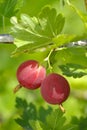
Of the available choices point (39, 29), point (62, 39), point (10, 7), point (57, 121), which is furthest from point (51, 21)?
point (57, 121)

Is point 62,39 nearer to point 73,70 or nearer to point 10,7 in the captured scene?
point 73,70

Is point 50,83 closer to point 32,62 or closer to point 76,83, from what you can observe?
point 32,62

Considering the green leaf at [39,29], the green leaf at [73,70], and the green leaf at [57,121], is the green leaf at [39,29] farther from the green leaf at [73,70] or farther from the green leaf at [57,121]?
the green leaf at [57,121]

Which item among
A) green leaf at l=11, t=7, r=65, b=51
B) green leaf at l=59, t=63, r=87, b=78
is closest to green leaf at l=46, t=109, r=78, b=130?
green leaf at l=59, t=63, r=87, b=78

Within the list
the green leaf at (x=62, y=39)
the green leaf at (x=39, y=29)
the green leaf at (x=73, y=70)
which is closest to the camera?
the green leaf at (x=62, y=39)

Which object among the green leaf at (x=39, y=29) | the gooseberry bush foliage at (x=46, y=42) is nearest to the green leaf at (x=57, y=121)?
the gooseberry bush foliage at (x=46, y=42)

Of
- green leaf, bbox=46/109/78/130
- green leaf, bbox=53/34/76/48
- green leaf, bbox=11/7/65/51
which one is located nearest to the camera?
green leaf, bbox=53/34/76/48

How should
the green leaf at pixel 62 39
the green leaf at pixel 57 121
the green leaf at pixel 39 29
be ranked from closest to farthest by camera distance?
the green leaf at pixel 62 39 < the green leaf at pixel 39 29 < the green leaf at pixel 57 121

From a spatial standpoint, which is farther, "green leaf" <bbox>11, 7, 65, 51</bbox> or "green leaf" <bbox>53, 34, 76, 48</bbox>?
"green leaf" <bbox>11, 7, 65, 51</bbox>

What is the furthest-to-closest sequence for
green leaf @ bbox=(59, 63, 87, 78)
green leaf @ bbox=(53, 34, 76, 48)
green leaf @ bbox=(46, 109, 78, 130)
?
green leaf @ bbox=(46, 109, 78, 130) → green leaf @ bbox=(59, 63, 87, 78) → green leaf @ bbox=(53, 34, 76, 48)

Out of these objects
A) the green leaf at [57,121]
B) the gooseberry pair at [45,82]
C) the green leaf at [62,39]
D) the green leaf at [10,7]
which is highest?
the green leaf at [62,39]

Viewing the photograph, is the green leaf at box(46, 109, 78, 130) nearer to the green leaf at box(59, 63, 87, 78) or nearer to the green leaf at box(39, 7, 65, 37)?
the green leaf at box(59, 63, 87, 78)
